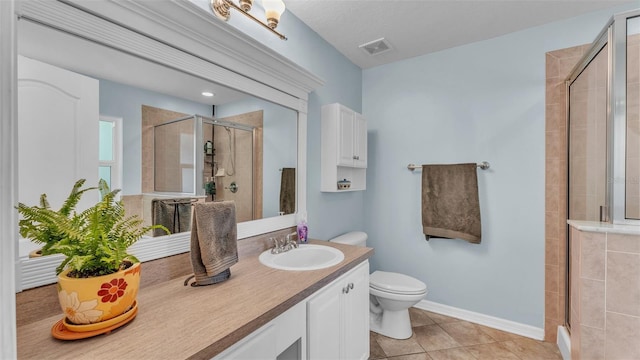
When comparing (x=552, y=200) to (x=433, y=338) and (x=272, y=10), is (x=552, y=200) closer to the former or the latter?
(x=433, y=338)

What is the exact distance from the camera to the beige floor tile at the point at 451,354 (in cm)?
189

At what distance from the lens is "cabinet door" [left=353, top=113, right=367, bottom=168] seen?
2.39m

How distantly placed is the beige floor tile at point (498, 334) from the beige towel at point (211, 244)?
2.12 metres

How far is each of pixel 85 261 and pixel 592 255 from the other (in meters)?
2.19

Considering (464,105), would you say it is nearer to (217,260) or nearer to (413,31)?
(413,31)

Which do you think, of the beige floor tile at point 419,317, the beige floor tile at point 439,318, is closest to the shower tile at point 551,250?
the beige floor tile at point 439,318

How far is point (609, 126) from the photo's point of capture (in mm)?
1491

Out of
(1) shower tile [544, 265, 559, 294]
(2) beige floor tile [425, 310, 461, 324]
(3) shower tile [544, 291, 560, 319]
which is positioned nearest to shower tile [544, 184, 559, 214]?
(1) shower tile [544, 265, 559, 294]

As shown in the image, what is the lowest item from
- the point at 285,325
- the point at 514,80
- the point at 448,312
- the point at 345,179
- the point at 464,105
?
the point at 448,312

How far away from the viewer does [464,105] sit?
237cm

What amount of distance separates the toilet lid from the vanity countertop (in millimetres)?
896

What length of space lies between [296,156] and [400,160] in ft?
3.81

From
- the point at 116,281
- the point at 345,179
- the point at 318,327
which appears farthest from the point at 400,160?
the point at 116,281

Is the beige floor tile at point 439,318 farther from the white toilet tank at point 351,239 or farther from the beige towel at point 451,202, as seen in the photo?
the white toilet tank at point 351,239
